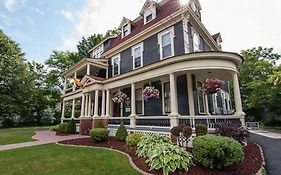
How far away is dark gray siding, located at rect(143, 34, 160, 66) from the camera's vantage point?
12.8 metres

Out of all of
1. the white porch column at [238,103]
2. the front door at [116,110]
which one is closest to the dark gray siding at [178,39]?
the white porch column at [238,103]

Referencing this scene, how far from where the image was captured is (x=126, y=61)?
1539 cm

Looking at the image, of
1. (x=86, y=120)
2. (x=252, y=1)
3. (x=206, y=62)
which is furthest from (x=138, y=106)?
(x=252, y=1)

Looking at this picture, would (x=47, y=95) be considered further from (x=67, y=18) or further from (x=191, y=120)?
(x=191, y=120)

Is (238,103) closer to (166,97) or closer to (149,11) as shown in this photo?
(166,97)

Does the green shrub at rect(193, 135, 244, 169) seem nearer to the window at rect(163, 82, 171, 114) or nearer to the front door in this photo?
the window at rect(163, 82, 171, 114)

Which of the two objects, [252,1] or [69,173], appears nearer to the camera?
[69,173]

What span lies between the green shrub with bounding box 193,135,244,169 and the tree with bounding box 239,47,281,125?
13506 millimetres

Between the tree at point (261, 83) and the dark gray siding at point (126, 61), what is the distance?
12470 millimetres

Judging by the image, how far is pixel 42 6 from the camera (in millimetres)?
8445

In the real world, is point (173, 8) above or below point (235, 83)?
above

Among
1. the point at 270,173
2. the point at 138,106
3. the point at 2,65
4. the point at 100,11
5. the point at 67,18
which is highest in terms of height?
the point at 2,65

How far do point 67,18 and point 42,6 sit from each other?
3.76 feet

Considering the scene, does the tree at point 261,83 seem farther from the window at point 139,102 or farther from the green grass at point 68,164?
the green grass at point 68,164
